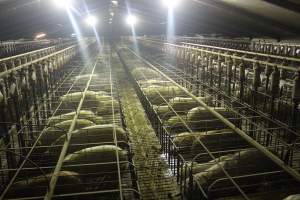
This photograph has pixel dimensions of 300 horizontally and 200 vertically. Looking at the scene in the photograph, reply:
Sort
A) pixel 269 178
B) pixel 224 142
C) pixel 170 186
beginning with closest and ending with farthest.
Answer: pixel 269 178
pixel 170 186
pixel 224 142

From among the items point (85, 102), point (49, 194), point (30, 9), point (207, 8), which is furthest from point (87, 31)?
point (49, 194)

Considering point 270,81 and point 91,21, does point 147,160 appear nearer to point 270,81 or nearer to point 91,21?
point 270,81

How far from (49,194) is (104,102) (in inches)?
265

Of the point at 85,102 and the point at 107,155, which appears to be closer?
the point at 107,155

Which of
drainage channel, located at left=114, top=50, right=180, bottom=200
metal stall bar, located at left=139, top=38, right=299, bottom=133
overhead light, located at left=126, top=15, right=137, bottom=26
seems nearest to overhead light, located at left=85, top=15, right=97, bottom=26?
overhead light, located at left=126, top=15, right=137, bottom=26

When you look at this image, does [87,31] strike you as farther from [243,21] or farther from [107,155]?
[107,155]

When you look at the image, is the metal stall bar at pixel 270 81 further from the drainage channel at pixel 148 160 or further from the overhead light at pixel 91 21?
the overhead light at pixel 91 21

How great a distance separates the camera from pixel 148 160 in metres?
7.91

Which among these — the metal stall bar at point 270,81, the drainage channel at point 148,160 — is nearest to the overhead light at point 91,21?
the metal stall bar at point 270,81

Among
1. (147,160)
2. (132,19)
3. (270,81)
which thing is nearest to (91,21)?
(132,19)

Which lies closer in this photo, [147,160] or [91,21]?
[147,160]

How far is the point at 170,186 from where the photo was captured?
659cm

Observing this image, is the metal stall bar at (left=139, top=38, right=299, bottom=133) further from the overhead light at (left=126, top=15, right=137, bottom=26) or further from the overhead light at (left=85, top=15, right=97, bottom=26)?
the overhead light at (left=85, top=15, right=97, bottom=26)

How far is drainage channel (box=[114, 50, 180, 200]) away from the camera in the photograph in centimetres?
645
